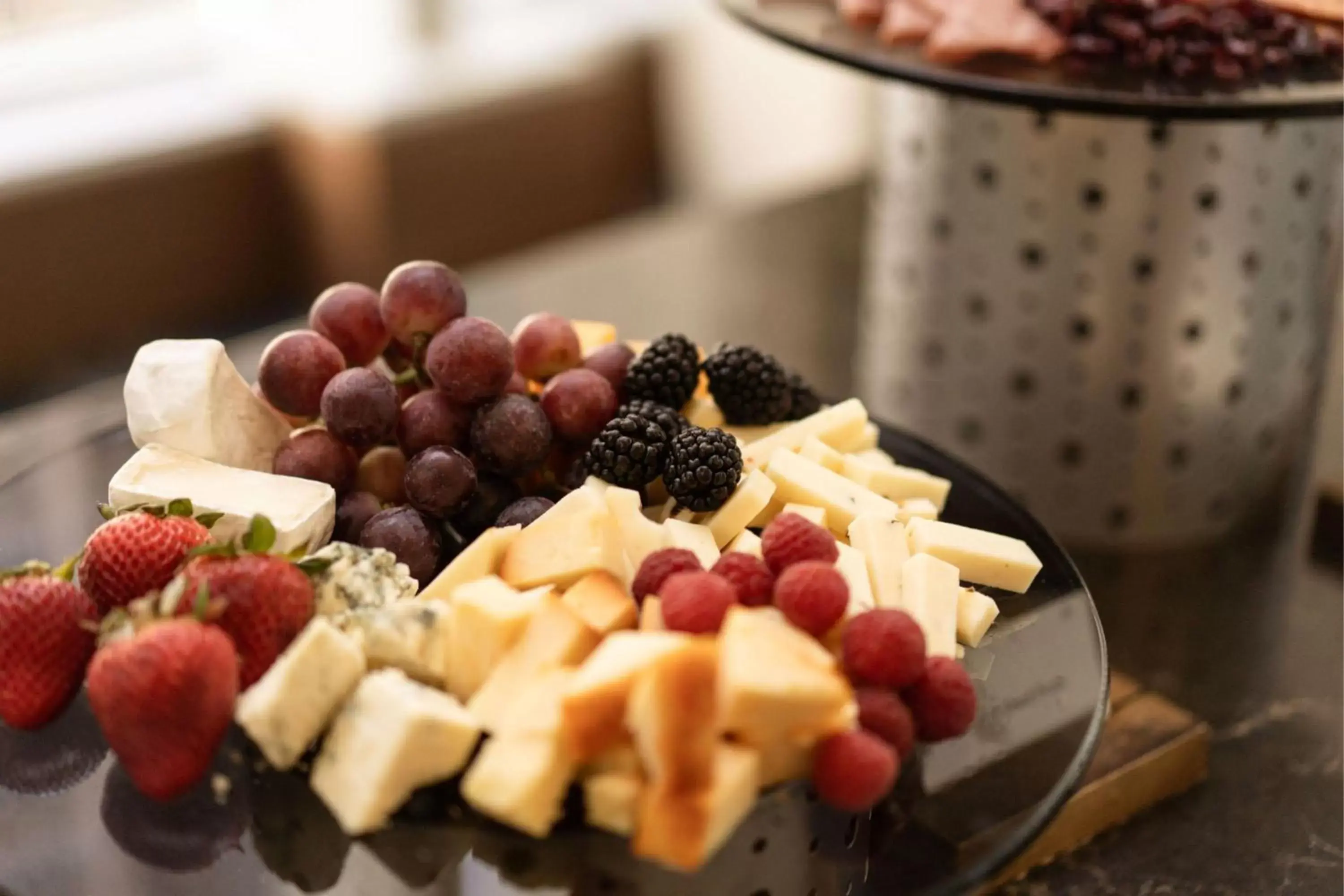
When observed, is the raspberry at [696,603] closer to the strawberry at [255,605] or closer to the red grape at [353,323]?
the strawberry at [255,605]

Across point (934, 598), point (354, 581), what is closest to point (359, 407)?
point (354, 581)

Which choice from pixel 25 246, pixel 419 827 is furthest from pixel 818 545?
pixel 25 246

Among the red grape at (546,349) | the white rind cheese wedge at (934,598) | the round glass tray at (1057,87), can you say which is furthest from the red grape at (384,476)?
the round glass tray at (1057,87)

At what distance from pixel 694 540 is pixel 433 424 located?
190mm

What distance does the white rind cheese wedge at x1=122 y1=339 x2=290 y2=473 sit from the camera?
0.78 metres

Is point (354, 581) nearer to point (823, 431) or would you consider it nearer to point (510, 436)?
point (510, 436)

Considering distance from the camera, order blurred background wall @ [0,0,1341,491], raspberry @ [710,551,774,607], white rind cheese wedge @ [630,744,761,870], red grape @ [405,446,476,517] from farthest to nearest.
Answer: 1. blurred background wall @ [0,0,1341,491]
2. red grape @ [405,446,476,517]
3. raspberry @ [710,551,774,607]
4. white rind cheese wedge @ [630,744,761,870]

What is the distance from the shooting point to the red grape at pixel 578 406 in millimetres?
822

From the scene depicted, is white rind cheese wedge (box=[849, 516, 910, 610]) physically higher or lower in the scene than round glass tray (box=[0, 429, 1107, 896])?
higher

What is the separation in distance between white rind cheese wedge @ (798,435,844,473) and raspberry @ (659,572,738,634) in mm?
214

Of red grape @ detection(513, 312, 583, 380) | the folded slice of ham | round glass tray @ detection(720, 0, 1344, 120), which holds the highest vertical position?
the folded slice of ham

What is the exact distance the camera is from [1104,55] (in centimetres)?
98

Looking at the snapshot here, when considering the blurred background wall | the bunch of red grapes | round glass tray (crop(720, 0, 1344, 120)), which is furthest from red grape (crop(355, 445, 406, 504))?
the blurred background wall

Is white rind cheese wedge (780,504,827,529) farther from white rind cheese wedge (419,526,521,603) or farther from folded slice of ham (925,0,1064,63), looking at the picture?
folded slice of ham (925,0,1064,63)
